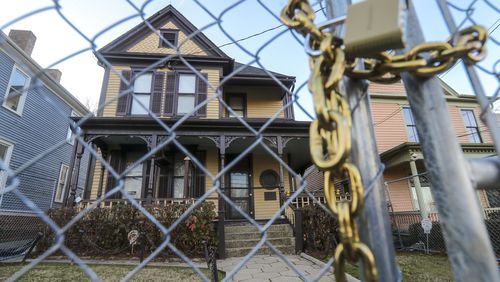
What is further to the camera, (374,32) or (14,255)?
(14,255)

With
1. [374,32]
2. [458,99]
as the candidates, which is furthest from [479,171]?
[458,99]

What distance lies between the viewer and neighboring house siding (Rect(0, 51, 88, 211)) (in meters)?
10.2

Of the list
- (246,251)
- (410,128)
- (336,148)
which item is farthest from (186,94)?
(410,128)

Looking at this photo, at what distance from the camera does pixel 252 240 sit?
7.16 m

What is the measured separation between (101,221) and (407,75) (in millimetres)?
8028

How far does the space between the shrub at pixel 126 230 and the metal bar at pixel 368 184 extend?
6545mm

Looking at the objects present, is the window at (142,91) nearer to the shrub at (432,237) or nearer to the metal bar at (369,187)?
the metal bar at (369,187)

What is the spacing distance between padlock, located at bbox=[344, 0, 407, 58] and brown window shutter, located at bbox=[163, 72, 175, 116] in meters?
10.4

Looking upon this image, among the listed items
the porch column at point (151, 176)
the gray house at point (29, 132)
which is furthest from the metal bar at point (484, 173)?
the gray house at point (29, 132)

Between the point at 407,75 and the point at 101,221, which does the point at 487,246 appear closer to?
the point at 407,75

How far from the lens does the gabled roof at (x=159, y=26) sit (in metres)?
11.1

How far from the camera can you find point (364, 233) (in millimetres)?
546

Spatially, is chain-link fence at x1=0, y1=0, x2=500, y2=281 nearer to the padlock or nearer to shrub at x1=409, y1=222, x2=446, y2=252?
shrub at x1=409, y1=222, x2=446, y2=252

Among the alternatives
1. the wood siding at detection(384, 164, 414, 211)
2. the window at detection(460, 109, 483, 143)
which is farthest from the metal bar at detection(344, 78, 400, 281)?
the window at detection(460, 109, 483, 143)
